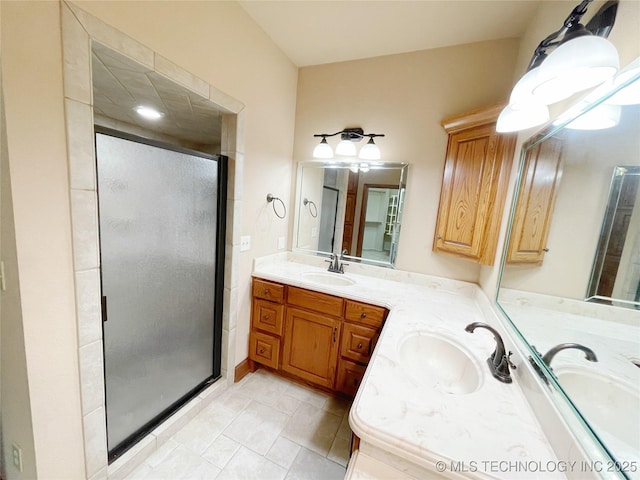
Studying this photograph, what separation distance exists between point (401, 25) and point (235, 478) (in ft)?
9.66

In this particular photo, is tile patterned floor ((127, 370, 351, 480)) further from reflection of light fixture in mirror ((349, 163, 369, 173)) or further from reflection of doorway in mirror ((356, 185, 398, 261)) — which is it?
reflection of light fixture in mirror ((349, 163, 369, 173))

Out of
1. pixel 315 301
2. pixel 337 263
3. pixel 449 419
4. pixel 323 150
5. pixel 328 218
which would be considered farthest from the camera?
pixel 328 218

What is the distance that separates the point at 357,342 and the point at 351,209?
1.15 m

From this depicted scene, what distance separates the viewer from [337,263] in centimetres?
228

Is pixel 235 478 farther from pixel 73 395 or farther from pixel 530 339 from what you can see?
pixel 530 339

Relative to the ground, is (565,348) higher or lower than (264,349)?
higher

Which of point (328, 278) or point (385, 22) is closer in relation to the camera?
point (385, 22)

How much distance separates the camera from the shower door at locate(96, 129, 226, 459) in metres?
1.17

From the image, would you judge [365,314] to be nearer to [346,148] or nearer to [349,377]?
[349,377]

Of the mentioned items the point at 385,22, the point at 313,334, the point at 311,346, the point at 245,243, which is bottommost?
the point at 311,346

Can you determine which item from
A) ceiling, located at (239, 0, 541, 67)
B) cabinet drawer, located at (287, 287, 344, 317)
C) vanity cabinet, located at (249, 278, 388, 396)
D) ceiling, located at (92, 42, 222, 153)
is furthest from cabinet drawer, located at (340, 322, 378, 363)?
ceiling, located at (239, 0, 541, 67)

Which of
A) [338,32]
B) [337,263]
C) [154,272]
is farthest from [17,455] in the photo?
[338,32]

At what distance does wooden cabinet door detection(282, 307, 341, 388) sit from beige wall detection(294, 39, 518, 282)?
0.84 m

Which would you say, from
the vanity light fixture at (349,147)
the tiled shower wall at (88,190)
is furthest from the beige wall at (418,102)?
the tiled shower wall at (88,190)
